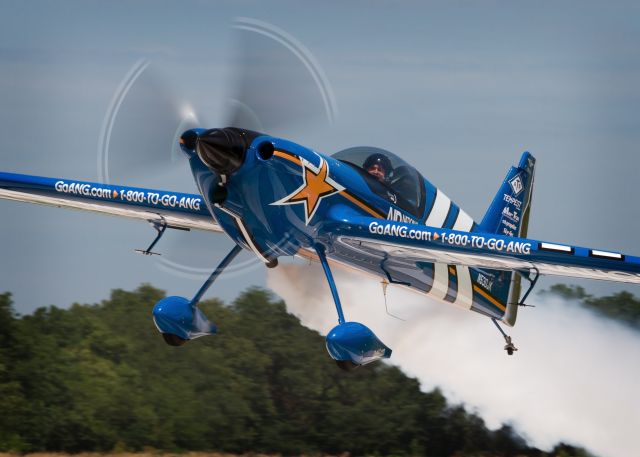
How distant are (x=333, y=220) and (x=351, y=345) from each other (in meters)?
1.82

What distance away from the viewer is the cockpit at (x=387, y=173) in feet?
57.3

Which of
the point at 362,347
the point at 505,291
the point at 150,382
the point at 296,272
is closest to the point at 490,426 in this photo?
the point at 505,291

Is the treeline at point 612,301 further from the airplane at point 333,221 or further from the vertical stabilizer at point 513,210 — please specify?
the airplane at point 333,221

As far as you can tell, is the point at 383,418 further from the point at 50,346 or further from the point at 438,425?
the point at 50,346

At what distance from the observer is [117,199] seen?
18.2 meters

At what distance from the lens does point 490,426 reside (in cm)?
2358

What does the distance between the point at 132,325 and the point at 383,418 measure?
7.62 m

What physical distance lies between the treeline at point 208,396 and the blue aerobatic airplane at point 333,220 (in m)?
9.20

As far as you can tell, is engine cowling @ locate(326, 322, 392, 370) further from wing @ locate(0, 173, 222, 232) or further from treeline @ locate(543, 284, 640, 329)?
treeline @ locate(543, 284, 640, 329)

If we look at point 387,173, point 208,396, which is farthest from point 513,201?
point 208,396

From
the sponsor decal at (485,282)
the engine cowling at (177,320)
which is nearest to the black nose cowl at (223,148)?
the engine cowling at (177,320)

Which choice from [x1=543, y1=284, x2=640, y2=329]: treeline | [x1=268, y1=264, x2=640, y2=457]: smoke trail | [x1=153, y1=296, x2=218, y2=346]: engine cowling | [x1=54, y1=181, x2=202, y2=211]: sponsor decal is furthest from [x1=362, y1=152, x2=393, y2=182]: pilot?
[x1=543, y1=284, x2=640, y2=329]: treeline

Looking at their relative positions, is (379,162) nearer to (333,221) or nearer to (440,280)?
(333,221)

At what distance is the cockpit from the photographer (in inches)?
687
